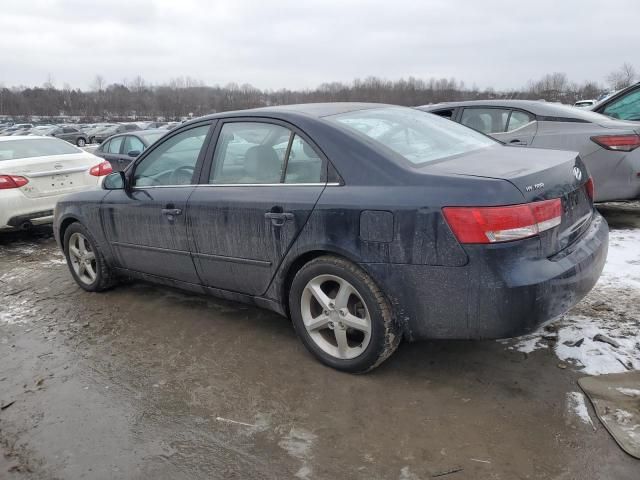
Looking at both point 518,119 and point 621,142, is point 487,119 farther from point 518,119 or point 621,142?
point 621,142

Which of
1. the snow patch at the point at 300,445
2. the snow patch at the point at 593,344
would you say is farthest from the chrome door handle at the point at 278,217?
the snow patch at the point at 593,344

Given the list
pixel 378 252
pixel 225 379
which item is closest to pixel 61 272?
pixel 225 379

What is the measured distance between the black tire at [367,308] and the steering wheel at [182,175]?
3.99ft

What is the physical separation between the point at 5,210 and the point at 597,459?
6.36m

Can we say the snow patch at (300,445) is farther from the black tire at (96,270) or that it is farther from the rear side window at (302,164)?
the black tire at (96,270)

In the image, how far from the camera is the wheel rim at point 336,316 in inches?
114

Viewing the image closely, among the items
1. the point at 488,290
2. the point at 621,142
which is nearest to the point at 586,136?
the point at 621,142

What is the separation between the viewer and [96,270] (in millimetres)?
4598

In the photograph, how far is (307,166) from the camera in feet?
10.0

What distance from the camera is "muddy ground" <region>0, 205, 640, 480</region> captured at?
2.31 metres

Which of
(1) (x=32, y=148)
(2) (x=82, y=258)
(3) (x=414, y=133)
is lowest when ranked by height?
(2) (x=82, y=258)

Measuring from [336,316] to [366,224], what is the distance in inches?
23.2

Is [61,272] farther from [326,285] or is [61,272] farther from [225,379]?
[326,285]

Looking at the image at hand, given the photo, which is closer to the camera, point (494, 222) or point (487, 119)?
point (494, 222)
